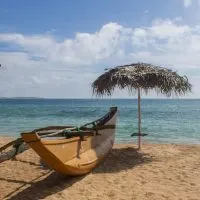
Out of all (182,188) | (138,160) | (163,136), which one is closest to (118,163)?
(138,160)

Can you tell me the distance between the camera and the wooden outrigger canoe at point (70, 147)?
6207mm

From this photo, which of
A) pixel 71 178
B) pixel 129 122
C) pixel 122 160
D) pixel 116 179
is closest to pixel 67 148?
pixel 71 178

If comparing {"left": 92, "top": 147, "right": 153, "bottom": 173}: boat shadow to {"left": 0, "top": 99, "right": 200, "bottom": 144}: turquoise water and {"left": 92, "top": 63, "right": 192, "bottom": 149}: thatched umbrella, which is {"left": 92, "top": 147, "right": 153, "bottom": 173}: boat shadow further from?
{"left": 0, "top": 99, "right": 200, "bottom": 144}: turquoise water

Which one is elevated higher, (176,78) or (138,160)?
(176,78)

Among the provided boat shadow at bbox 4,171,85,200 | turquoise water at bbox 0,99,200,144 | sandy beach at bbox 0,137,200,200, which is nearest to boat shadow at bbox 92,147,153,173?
sandy beach at bbox 0,137,200,200

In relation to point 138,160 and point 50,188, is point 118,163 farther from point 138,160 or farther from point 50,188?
point 50,188

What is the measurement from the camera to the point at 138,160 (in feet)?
29.7

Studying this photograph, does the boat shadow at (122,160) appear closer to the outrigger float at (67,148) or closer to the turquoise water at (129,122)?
the outrigger float at (67,148)

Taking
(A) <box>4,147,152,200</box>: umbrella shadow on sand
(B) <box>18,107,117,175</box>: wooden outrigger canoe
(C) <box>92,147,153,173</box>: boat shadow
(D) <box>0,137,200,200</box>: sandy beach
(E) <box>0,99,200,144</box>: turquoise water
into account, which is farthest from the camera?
(E) <box>0,99,200,144</box>: turquoise water

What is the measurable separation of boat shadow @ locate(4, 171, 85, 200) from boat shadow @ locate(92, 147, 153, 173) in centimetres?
88

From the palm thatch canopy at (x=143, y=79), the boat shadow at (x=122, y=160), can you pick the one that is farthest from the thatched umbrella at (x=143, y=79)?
the boat shadow at (x=122, y=160)

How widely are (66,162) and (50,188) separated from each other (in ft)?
2.06

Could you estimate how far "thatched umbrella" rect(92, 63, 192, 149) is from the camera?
898 centimetres

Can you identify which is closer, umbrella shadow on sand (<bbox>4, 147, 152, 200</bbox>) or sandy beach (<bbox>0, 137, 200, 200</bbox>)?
sandy beach (<bbox>0, 137, 200, 200</bbox>)
